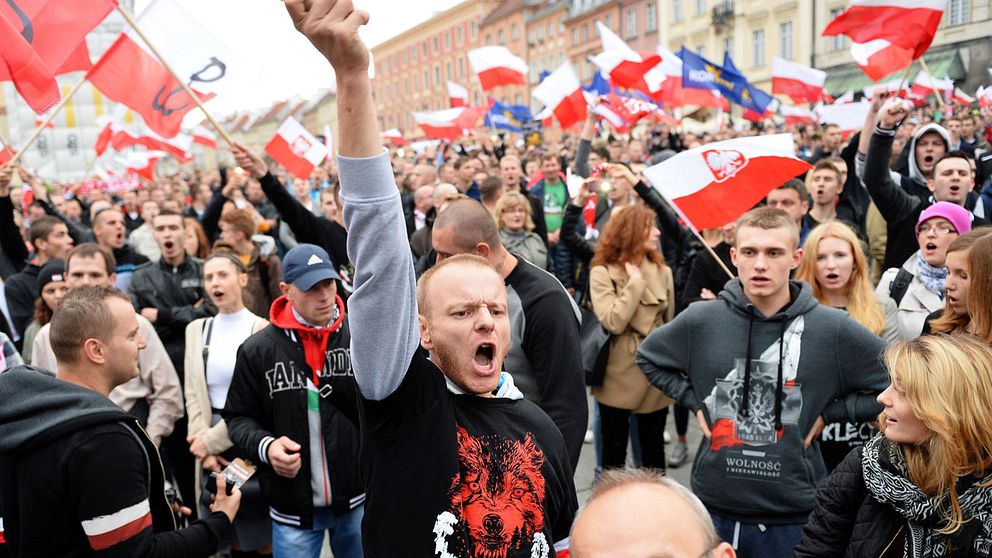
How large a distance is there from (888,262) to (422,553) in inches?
186

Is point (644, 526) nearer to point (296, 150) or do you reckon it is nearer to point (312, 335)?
point (312, 335)

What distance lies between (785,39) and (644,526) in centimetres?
4671

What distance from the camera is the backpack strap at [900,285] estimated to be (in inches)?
164

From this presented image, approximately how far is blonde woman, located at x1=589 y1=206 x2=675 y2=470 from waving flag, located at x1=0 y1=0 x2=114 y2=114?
3.42 metres

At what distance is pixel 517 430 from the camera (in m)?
1.99

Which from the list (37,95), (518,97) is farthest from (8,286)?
(518,97)

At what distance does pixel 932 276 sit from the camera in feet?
13.0

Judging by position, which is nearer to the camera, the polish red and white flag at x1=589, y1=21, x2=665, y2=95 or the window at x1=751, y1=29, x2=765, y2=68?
the polish red and white flag at x1=589, y1=21, x2=665, y2=95

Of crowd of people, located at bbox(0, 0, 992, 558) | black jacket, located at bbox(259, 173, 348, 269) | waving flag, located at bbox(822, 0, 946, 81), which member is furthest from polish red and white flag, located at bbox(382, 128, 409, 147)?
crowd of people, located at bbox(0, 0, 992, 558)

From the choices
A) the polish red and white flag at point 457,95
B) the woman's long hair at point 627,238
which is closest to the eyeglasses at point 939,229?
the woman's long hair at point 627,238

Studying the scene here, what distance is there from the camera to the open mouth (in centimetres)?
195

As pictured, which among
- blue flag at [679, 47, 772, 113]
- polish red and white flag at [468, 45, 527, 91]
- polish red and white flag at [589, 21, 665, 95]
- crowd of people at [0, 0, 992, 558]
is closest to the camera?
crowd of people at [0, 0, 992, 558]

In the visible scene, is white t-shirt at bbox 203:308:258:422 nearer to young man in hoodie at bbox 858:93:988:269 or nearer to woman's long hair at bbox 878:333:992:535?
woman's long hair at bbox 878:333:992:535

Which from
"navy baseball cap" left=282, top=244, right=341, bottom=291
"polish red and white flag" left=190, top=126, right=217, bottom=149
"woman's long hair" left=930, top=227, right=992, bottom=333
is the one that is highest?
"polish red and white flag" left=190, top=126, right=217, bottom=149
